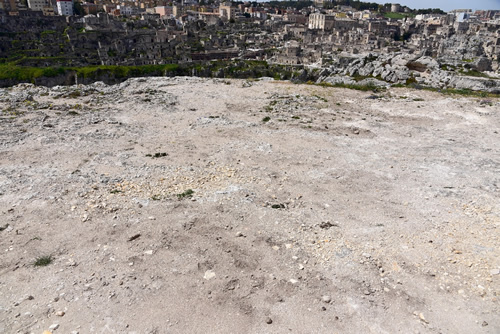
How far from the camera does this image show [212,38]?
90.9 meters

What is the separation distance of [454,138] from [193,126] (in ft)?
49.0

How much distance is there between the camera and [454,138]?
1798 cm

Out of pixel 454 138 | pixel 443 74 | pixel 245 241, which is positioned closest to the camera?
pixel 245 241

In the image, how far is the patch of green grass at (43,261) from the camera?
7.80 metres

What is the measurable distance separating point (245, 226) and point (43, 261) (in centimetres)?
530

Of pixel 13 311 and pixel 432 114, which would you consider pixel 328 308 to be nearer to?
pixel 13 311

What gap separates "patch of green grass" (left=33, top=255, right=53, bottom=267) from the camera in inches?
307

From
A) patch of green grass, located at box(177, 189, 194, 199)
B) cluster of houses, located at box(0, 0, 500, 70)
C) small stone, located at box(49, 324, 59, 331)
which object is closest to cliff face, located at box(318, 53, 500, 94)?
cluster of houses, located at box(0, 0, 500, 70)

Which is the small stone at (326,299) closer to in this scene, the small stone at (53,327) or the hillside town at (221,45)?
the small stone at (53,327)

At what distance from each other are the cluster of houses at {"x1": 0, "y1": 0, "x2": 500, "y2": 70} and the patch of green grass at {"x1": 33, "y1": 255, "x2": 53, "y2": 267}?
194ft

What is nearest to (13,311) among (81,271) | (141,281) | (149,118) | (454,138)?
(81,271)

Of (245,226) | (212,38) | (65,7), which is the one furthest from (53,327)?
(65,7)

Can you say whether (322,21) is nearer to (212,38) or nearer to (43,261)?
(212,38)

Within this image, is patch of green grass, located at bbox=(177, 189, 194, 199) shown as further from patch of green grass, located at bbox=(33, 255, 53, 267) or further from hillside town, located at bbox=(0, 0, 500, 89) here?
hillside town, located at bbox=(0, 0, 500, 89)
